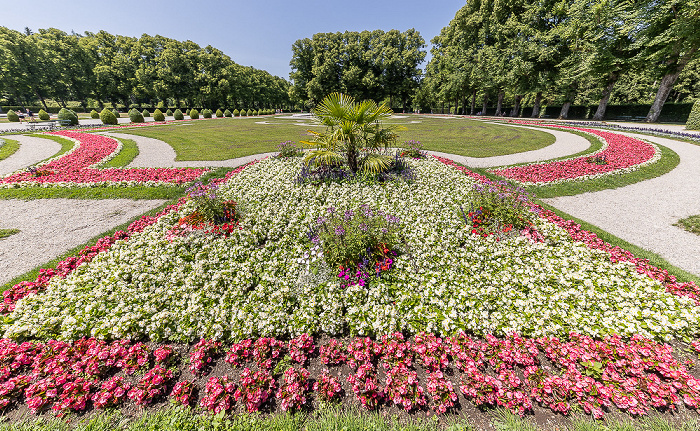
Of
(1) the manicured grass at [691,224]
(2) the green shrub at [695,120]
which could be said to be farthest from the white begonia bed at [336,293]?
(2) the green shrub at [695,120]

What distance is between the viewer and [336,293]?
4016mm

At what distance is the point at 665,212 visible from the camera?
6.96 metres

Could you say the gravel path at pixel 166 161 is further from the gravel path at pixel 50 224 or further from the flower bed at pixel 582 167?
the flower bed at pixel 582 167

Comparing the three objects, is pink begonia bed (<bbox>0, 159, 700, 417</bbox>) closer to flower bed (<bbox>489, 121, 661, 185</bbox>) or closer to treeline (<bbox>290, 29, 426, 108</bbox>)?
flower bed (<bbox>489, 121, 661, 185</bbox>)

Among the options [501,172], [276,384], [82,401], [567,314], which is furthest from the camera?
[501,172]

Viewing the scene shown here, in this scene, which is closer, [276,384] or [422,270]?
[276,384]

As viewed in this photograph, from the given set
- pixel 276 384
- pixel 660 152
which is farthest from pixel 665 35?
pixel 276 384

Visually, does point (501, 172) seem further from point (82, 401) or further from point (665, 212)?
point (82, 401)

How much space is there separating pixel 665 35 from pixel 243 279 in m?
36.5

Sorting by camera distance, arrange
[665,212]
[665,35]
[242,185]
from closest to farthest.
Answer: [665,212] → [242,185] → [665,35]

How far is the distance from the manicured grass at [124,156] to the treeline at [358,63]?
4032 centimetres

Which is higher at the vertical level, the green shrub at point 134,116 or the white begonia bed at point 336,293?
the green shrub at point 134,116

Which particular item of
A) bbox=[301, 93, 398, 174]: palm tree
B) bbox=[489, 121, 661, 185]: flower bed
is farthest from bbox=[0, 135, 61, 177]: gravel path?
bbox=[489, 121, 661, 185]: flower bed

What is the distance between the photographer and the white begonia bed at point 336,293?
348 cm
